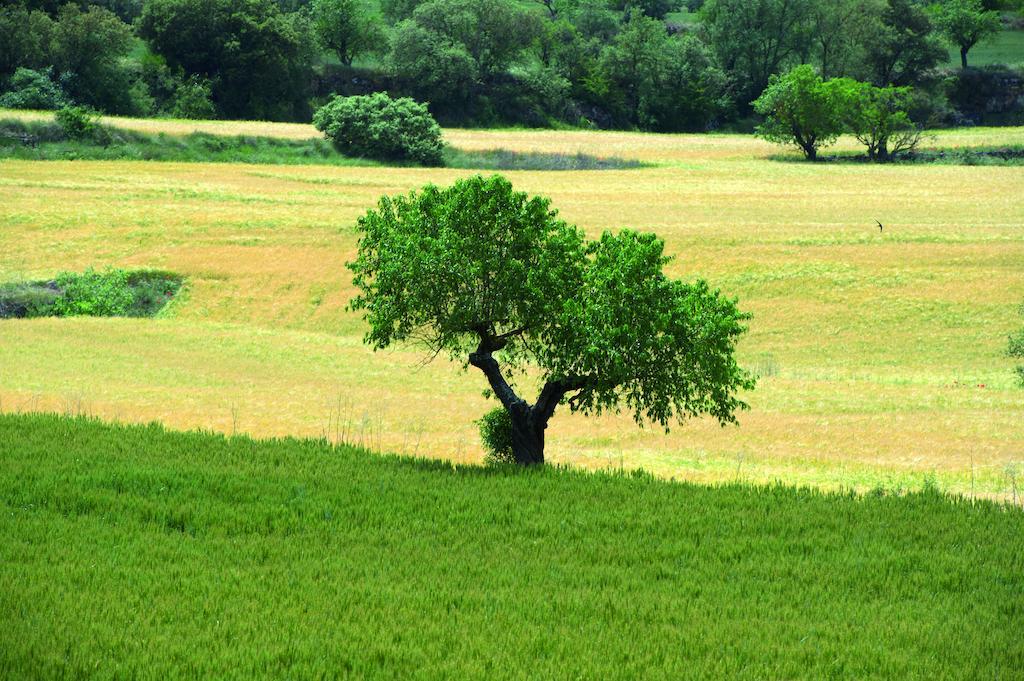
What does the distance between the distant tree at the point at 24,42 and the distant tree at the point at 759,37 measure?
266 ft

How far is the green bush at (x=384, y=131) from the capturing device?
96.0 metres

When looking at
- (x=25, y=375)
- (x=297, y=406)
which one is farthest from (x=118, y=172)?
(x=297, y=406)

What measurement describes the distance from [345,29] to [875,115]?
72008mm

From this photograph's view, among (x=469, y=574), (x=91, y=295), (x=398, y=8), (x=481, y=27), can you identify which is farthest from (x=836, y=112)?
(x=469, y=574)

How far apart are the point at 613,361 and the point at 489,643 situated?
33.9ft

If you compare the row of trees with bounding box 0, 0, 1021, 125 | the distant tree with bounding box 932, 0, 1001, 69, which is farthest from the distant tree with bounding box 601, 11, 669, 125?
the distant tree with bounding box 932, 0, 1001, 69

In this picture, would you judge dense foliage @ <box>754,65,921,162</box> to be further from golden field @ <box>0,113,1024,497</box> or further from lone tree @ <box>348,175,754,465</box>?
lone tree @ <box>348,175,754,465</box>

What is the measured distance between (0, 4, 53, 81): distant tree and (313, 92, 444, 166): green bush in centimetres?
3227

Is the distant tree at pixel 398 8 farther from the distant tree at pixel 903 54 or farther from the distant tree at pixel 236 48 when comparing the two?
the distant tree at pixel 903 54

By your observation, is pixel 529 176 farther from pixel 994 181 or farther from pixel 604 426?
pixel 604 426

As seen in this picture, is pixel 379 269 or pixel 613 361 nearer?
pixel 613 361

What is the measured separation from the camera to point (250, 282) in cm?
5628

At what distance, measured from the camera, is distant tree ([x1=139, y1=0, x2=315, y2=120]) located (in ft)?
388

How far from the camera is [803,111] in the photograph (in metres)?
107
